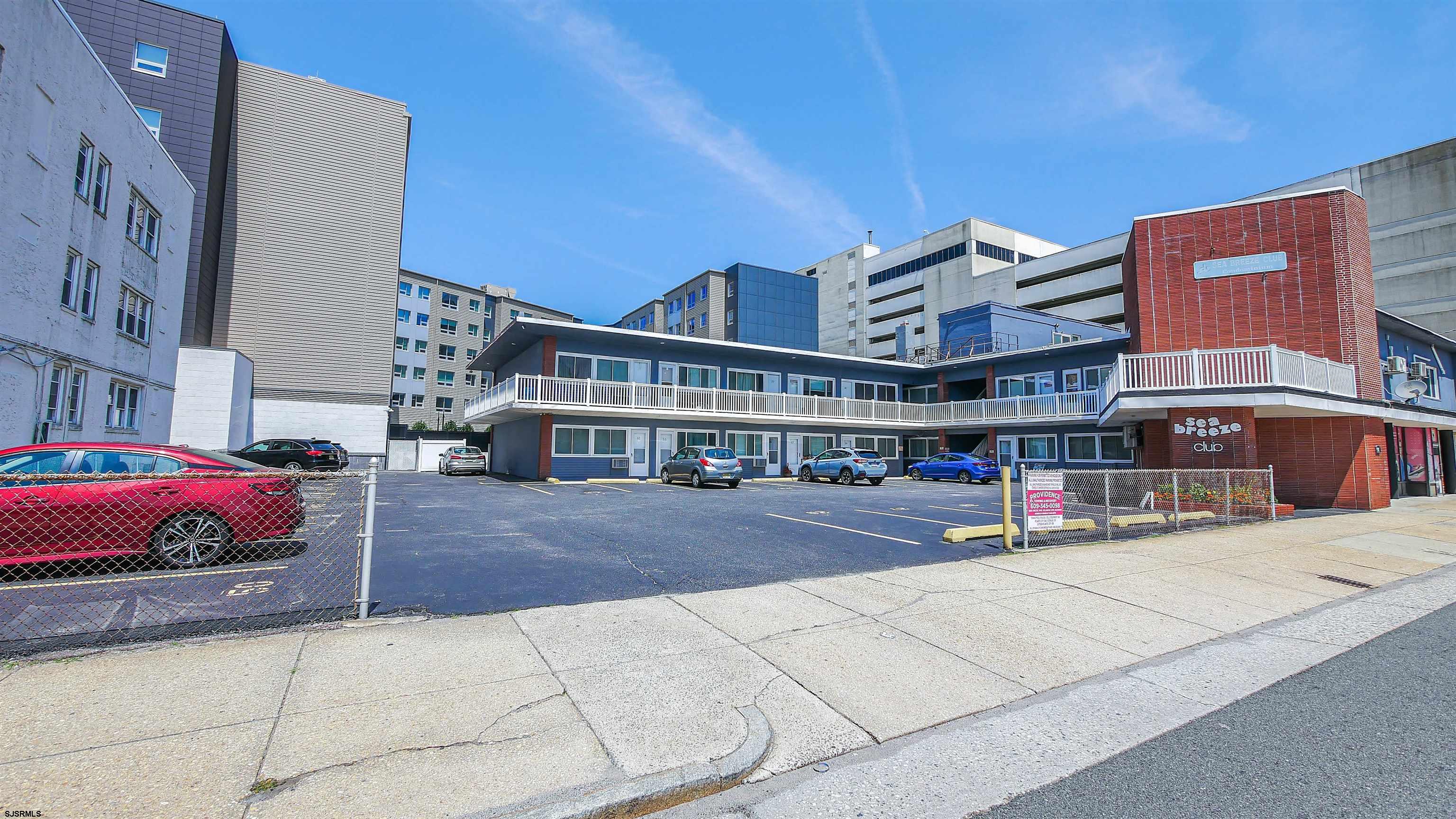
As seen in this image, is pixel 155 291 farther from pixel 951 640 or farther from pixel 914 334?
pixel 914 334

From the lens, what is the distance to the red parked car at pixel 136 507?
642 cm

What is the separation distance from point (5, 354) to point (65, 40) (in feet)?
25.1

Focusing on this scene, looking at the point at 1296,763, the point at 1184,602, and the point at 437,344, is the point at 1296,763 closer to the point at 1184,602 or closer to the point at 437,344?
the point at 1184,602

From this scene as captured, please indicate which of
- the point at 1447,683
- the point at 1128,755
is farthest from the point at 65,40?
the point at 1447,683

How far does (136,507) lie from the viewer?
6.94 meters

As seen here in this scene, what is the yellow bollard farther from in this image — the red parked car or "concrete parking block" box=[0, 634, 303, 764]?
the red parked car

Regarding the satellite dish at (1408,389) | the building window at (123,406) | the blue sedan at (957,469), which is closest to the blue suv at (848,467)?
the blue sedan at (957,469)

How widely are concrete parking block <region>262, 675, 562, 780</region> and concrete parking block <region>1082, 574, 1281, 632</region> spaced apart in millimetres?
6436

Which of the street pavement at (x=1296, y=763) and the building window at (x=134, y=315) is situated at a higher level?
the building window at (x=134, y=315)

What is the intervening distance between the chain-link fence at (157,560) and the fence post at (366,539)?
0.09m

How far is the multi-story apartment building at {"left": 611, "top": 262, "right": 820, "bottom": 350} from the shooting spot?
5531 cm

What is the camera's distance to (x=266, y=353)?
3234 cm


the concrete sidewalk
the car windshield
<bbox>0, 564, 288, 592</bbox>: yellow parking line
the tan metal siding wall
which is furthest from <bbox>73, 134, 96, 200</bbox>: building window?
the tan metal siding wall

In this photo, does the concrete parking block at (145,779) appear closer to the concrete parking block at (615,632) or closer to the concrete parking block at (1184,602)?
the concrete parking block at (615,632)
